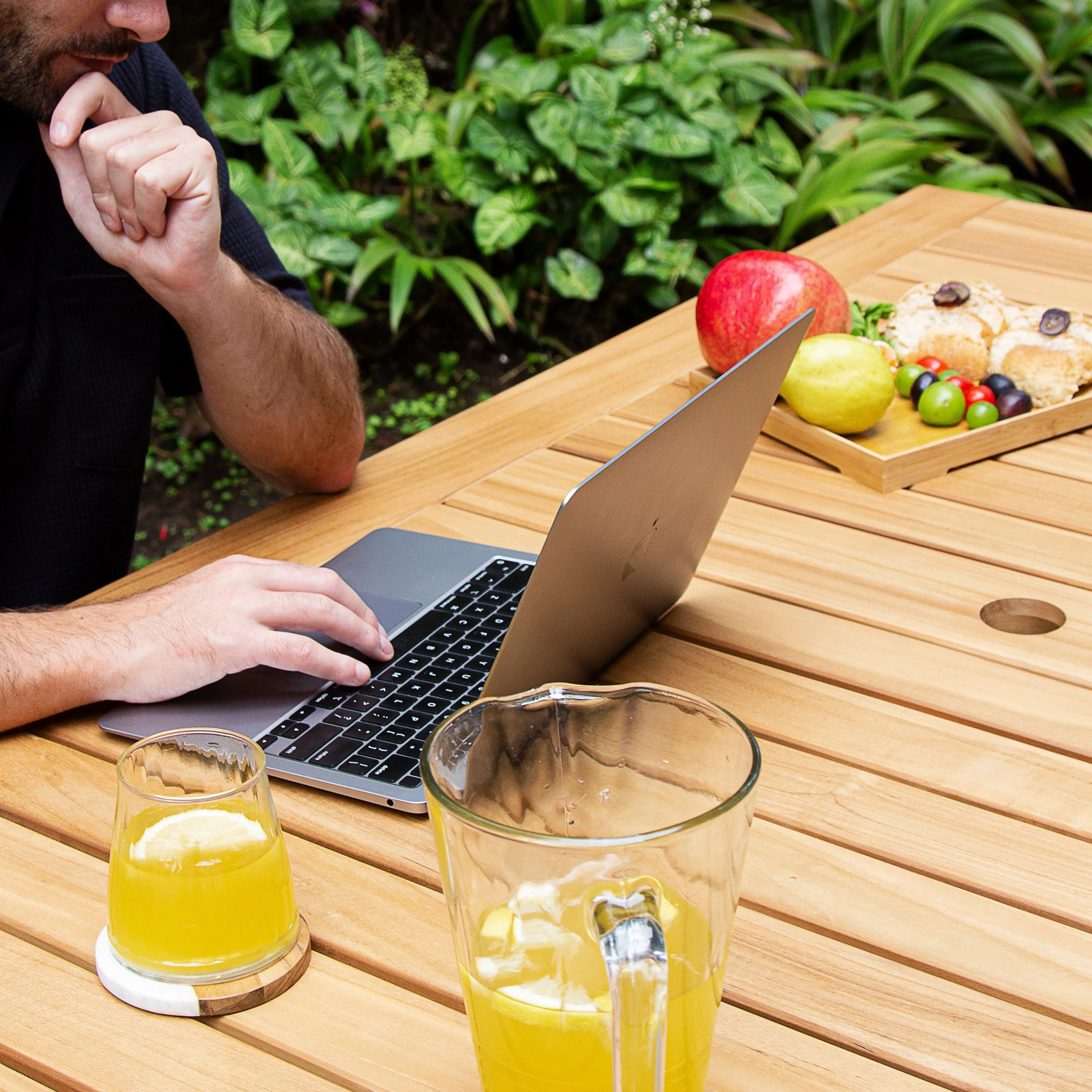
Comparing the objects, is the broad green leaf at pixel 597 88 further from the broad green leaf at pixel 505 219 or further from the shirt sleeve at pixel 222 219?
the shirt sleeve at pixel 222 219

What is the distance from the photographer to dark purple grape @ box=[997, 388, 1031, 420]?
141 centimetres

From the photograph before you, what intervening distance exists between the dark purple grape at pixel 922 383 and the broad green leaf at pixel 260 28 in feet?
8.31

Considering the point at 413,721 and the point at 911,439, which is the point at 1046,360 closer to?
the point at 911,439

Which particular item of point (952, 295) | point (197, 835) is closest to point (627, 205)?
point (952, 295)

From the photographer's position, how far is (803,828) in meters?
0.83

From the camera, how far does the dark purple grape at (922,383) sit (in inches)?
57.0

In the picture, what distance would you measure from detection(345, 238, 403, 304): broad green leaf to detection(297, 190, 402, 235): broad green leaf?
48 millimetres

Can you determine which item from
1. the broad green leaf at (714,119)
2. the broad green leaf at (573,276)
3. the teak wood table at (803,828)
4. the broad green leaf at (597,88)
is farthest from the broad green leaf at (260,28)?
the teak wood table at (803,828)

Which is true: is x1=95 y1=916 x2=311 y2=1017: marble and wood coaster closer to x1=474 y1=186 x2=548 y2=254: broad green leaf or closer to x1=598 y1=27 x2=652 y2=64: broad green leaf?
x1=474 y1=186 x2=548 y2=254: broad green leaf

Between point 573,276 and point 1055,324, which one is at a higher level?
point 1055,324

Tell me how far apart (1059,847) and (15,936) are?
0.63 m

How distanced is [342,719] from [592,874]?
451 millimetres

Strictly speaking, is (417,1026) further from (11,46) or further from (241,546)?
(11,46)

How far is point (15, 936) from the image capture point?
2.45 ft
